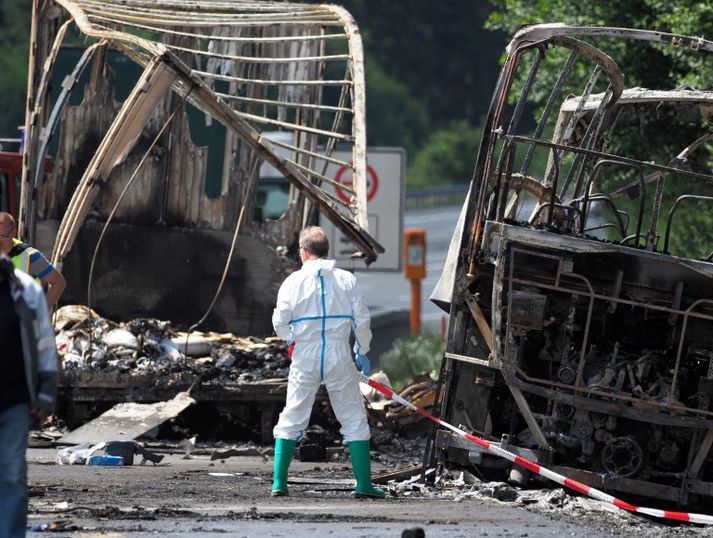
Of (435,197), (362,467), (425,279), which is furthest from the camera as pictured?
(435,197)

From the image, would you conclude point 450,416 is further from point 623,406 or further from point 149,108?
point 149,108

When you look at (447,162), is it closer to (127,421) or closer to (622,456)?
(127,421)

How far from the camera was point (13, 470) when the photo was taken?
7633mm

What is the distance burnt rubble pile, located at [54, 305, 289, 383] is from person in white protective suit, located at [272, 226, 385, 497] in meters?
4.51

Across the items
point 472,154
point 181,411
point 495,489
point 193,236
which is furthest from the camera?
point 472,154

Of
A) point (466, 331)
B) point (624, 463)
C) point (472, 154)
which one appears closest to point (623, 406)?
point (624, 463)

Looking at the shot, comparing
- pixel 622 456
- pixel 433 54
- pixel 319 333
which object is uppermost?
pixel 433 54

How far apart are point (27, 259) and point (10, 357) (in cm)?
413

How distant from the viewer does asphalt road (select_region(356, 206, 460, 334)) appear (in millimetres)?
35862

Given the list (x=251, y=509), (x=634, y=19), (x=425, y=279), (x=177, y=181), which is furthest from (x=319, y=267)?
(x=425, y=279)

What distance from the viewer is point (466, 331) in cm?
1127

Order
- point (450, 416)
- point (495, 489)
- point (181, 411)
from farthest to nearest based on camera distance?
point (181, 411)
point (450, 416)
point (495, 489)

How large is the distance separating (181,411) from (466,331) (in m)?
4.07

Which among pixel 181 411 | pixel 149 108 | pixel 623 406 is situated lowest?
pixel 181 411
